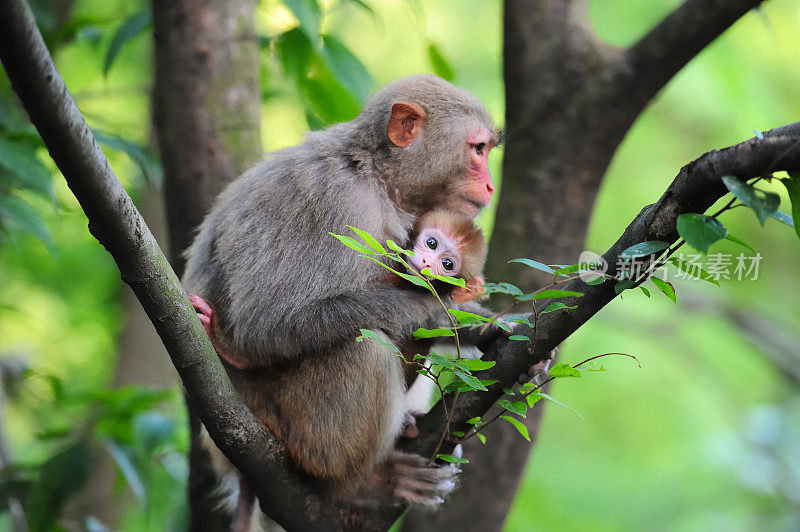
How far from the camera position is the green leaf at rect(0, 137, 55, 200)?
283 centimetres

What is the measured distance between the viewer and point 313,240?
110 inches

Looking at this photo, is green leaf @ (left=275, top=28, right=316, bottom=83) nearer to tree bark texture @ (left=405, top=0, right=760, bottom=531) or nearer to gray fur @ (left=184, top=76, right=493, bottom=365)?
gray fur @ (left=184, top=76, right=493, bottom=365)

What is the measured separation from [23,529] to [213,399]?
2.02 metres

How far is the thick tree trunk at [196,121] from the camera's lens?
12.2 ft

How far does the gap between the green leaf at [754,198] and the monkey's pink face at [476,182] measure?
5.13ft

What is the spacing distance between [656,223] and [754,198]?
0.25 meters

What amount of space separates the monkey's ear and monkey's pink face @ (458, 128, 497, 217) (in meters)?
0.23

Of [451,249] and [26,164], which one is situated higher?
[451,249]

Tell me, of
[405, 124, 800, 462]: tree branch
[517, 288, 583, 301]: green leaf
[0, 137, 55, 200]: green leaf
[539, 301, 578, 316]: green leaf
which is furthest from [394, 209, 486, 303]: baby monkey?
[0, 137, 55, 200]: green leaf

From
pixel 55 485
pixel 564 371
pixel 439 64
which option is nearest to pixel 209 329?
pixel 55 485

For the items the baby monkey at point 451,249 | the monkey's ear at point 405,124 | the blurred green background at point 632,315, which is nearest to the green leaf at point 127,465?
the blurred green background at point 632,315

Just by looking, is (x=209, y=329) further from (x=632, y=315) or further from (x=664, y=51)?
(x=632, y=315)

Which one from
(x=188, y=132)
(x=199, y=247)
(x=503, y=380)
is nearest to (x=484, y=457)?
(x=503, y=380)

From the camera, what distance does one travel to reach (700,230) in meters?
1.69
